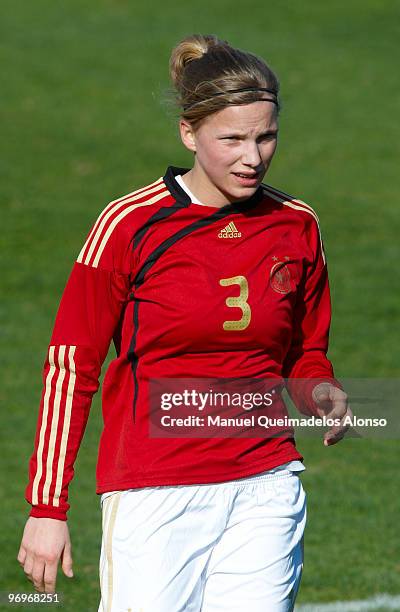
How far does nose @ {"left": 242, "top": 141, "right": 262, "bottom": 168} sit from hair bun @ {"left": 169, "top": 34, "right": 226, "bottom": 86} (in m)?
0.36

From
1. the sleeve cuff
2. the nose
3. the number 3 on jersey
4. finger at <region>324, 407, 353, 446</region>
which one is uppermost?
the nose

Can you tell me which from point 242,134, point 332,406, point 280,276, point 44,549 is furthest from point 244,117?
point 44,549

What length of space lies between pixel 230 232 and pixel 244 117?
1.04 ft

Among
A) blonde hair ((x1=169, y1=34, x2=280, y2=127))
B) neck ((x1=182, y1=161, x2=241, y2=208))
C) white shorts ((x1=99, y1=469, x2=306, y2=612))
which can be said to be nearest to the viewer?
white shorts ((x1=99, y1=469, x2=306, y2=612))

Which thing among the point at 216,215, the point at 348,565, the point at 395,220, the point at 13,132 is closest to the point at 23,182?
the point at 13,132

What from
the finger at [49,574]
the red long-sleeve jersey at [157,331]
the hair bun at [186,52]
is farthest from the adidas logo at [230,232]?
the finger at [49,574]

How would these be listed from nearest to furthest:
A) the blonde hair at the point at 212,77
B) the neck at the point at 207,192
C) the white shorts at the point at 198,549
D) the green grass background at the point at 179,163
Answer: the white shorts at the point at 198,549 < the blonde hair at the point at 212,77 < the neck at the point at 207,192 < the green grass background at the point at 179,163

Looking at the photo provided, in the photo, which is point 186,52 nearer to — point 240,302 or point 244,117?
point 244,117

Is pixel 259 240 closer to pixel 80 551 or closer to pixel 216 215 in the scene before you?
pixel 216 215

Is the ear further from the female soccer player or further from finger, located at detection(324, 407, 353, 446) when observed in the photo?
finger, located at detection(324, 407, 353, 446)

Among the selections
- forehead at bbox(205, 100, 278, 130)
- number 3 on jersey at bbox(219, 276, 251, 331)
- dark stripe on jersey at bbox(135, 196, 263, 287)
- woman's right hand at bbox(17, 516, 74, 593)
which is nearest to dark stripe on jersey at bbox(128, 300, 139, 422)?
dark stripe on jersey at bbox(135, 196, 263, 287)

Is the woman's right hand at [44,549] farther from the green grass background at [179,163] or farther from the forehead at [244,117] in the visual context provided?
the green grass background at [179,163]

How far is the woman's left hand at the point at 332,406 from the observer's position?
360 centimetres

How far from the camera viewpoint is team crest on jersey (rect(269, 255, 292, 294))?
355 cm
